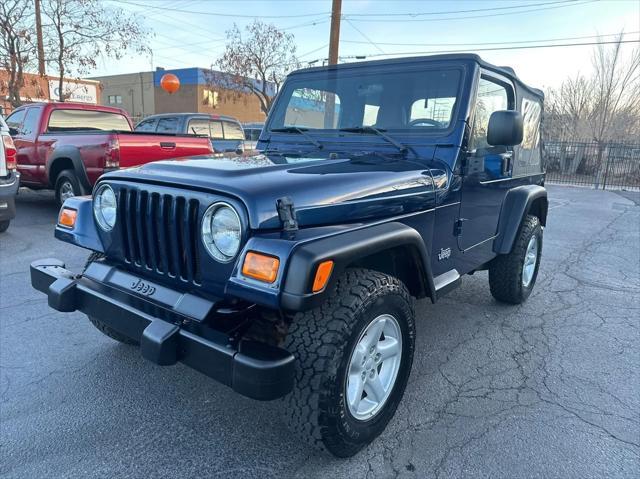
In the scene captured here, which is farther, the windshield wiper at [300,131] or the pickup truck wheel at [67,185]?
the pickup truck wheel at [67,185]

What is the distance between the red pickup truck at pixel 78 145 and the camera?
660 cm

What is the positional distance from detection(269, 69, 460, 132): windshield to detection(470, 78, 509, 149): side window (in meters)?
0.24

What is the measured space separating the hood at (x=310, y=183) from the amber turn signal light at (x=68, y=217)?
0.41m

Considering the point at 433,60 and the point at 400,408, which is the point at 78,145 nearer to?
the point at 433,60

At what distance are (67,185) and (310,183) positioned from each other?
655 centimetres

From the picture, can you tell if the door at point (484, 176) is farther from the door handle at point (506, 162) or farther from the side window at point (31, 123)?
the side window at point (31, 123)

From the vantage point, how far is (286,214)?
1.94 metres

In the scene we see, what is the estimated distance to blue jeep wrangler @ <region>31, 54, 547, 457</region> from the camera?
6.16 ft

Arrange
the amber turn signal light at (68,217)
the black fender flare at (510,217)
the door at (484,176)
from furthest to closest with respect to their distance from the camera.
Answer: the black fender flare at (510,217)
the door at (484,176)
the amber turn signal light at (68,217)

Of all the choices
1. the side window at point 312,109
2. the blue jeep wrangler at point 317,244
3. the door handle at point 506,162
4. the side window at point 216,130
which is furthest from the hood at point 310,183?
the side window at point 216,130

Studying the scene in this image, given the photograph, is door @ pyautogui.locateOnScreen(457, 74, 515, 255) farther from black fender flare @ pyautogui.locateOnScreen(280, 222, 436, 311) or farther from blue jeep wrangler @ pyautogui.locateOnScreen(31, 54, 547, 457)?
black fender flare @ pyautogui.locateOnScreen(280, 222, 436, 311)

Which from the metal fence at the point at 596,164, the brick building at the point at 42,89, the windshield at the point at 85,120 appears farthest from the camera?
the metal fence at the point at 596,164

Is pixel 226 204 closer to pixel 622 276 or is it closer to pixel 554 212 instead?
pixel 622 276

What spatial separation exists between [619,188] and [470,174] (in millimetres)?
17228
